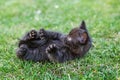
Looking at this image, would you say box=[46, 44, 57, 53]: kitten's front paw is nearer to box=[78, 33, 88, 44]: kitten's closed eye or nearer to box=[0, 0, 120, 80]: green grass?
box=[0, 0, 120, 80]: green grass

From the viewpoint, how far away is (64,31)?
8.79 metres

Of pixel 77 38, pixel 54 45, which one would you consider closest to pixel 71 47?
pixel 77 38

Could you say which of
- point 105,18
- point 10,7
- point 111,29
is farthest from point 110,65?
point 10,7

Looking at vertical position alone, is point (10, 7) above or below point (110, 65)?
above

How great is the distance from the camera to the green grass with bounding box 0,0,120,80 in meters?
5.95

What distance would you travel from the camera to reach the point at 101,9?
11.0 metres

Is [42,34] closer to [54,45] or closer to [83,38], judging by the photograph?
[54,45]

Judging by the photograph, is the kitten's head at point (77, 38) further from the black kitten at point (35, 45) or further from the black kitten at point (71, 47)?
the black kitten at point (35, 45)

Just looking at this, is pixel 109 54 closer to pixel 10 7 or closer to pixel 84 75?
pixel 84 75

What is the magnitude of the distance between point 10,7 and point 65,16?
2.24 metres

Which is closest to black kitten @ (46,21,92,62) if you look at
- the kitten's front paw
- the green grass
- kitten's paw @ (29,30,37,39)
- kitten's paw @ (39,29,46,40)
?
the kitten's front paw

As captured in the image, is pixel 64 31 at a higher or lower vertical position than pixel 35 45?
lower

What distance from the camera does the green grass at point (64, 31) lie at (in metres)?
5.95

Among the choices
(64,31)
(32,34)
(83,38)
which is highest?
(32,34)
